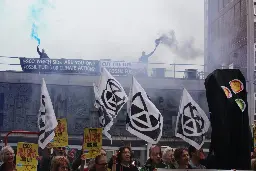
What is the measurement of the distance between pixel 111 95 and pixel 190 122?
172 centimetres

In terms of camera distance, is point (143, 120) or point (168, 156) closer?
point (168, 156)

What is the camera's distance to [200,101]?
102ft

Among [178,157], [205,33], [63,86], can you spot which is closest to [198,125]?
[178,157]

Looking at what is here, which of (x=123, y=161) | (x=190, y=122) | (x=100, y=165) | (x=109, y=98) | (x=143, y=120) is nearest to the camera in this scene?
(x=100, y=165)

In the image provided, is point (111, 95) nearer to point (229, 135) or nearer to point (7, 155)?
point (7, 155)

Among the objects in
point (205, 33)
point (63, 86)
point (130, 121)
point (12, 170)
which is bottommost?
point (12, 170)

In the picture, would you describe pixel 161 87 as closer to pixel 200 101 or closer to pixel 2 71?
pixel 200 101

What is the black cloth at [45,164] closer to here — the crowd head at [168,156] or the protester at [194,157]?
the crowd head at [168,156]

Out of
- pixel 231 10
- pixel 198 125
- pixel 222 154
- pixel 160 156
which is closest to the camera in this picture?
pixel 222 154

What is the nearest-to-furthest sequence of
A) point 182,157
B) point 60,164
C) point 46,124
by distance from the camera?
1. point 60,164
2. point 182,157
3. point 46,124

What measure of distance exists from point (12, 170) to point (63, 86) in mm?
22193

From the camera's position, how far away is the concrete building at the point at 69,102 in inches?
1139

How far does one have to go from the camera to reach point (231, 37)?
37.7m

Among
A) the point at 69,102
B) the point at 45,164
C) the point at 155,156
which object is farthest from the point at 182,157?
the point at 69,102
